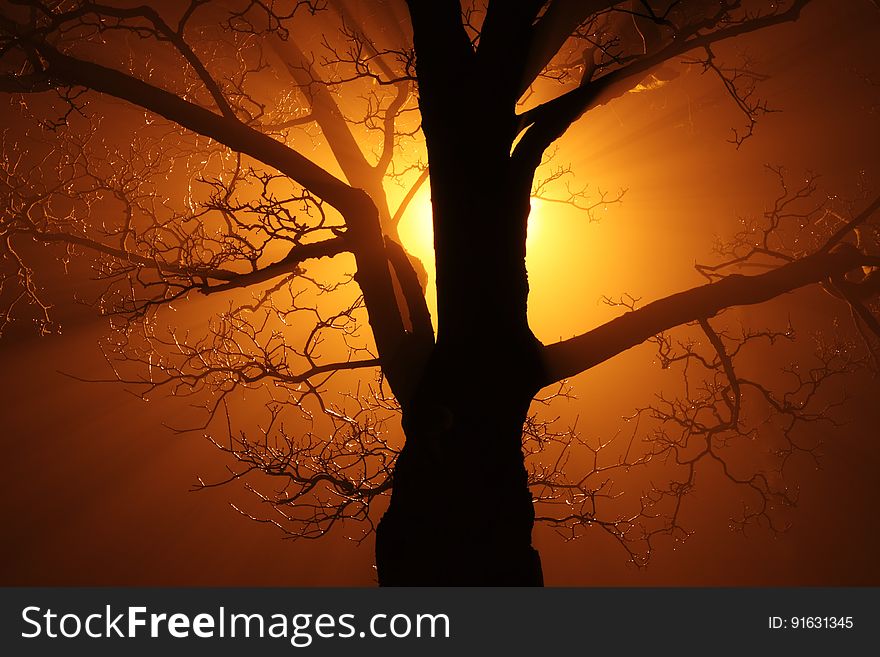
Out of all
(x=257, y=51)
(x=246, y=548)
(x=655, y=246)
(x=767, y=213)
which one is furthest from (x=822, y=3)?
(x=246, y=548)

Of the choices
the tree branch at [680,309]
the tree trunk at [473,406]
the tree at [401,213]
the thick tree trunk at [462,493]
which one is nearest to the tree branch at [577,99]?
the tree at [401,213]

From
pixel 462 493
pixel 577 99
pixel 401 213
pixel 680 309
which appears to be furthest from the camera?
pixel 401 213

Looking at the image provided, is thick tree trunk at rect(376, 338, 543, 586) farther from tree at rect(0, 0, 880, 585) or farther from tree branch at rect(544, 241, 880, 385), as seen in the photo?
tree branch at rect(544, 241, 880, 385)

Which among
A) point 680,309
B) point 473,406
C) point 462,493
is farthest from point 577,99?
point 462,493

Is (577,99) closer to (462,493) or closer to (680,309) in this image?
(680,309)

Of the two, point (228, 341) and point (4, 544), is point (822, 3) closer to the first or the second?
point (228, 341)

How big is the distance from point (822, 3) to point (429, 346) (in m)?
6.39

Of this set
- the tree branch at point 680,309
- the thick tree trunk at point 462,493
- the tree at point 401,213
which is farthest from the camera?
the tree branch at point 680,309

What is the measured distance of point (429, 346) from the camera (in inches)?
148

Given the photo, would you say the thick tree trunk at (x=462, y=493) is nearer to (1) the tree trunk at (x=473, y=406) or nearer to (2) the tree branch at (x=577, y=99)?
(1) the tree trunk at (x=473, y=406)

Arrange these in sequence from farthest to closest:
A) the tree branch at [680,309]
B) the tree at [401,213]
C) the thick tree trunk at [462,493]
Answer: the tree branch at [680,309] < the tree at [401,213] < the thick tree trunk at [462,493]

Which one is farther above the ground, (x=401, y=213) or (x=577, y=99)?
(x=401, y=213)

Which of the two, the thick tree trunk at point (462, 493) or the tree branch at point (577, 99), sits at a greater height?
the tree branch at point (577, 99)

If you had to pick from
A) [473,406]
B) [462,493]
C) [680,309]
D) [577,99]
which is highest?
[577,99]
